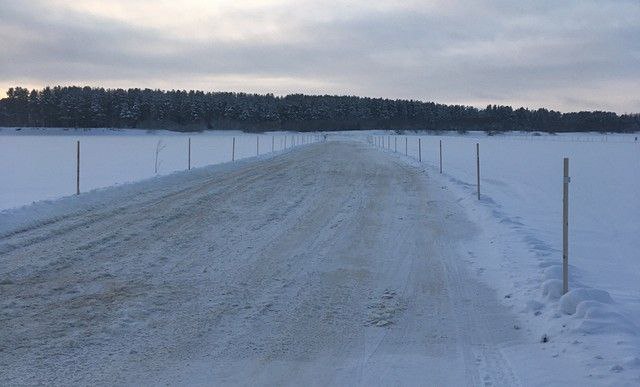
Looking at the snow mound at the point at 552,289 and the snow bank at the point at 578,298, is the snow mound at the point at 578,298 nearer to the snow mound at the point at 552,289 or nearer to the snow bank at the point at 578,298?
the snow bank at the point at 578,298

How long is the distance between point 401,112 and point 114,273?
174618mm

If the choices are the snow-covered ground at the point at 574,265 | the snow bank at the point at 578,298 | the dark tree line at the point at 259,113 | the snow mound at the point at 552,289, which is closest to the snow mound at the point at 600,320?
the snow-covered ground at the point at 574,265

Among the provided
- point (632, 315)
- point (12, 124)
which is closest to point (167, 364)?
point (632, 315)

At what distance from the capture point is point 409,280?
26.6 ft

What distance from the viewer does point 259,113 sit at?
156500 mm

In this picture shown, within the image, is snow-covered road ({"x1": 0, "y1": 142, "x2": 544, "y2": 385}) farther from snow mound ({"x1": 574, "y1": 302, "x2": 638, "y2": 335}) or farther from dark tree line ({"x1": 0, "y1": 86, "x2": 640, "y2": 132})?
dark tree line ({"x1": 0, "y1": 86, "x2": 640, "y2": 132})

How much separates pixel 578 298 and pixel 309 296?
9.31 feet

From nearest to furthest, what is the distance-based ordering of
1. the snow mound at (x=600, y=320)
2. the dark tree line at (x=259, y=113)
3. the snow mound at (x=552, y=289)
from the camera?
the snow mound at (x=600, y=320), the snow mound at (x=552, y=289), the dark tree line at (x=259, y=113)

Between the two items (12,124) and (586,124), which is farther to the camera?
(586,124)

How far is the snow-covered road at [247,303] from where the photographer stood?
5.14 m

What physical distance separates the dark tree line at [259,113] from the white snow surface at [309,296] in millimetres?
117179

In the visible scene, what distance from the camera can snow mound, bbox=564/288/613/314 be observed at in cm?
648

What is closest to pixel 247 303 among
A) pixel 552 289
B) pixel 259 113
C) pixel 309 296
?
pixel 309 296

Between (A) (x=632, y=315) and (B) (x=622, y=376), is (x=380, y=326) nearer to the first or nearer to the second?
(B) (x=622, y=376)
